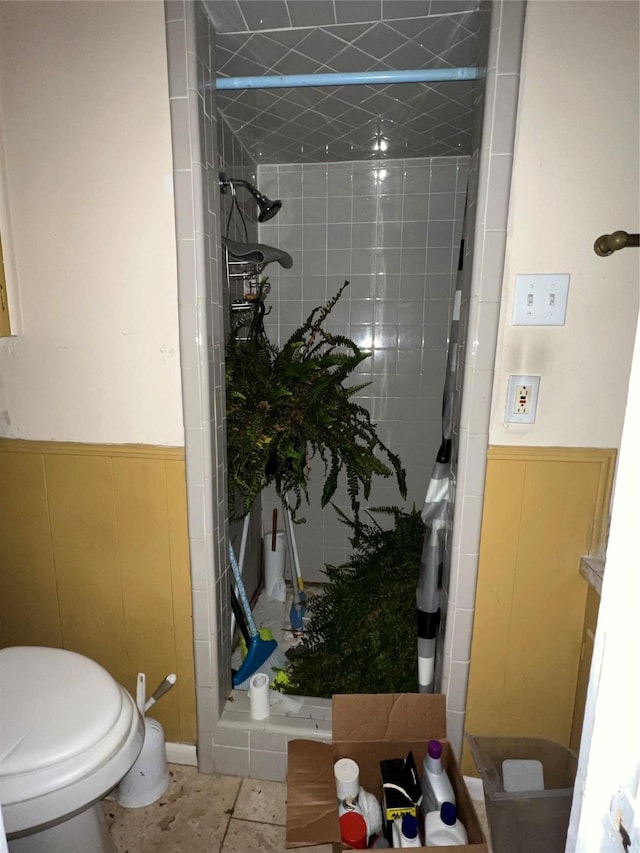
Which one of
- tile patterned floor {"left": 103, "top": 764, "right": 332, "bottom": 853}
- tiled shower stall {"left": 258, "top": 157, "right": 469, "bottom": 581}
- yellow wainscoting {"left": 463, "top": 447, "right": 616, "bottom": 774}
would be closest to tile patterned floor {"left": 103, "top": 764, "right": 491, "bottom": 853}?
tile patterned floor {"left": 103, "top": 764, "right": 332, "bottom": 853}

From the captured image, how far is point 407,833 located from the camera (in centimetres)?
96

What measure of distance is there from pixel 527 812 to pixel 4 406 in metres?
1.65

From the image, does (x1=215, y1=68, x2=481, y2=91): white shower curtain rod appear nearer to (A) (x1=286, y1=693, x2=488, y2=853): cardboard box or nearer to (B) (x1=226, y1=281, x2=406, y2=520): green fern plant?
(B) (x1=226, y1=281, x2=406, y2=520): green fern plant

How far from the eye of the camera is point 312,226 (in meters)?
2.11

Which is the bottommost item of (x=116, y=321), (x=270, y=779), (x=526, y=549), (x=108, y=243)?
(x=270, y=779)

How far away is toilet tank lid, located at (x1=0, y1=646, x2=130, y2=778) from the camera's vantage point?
0.88m

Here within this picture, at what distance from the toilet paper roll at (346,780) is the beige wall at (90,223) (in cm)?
87

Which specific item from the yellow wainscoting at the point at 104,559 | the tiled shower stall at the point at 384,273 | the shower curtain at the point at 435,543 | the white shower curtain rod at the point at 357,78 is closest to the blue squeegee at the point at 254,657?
the yellow wainscoting at the point at 104,559

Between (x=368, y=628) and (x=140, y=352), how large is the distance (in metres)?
1.10

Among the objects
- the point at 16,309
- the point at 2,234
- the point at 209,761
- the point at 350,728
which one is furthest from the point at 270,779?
the point at 2,234

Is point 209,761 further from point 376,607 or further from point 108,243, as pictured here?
point 108,243

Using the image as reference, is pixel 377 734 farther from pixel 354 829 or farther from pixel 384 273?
pixel 384 273

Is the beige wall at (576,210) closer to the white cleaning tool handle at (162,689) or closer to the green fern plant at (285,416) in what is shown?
the green fern plant at (285,416)

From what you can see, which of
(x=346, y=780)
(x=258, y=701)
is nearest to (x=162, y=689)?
(x=258, y=701)
